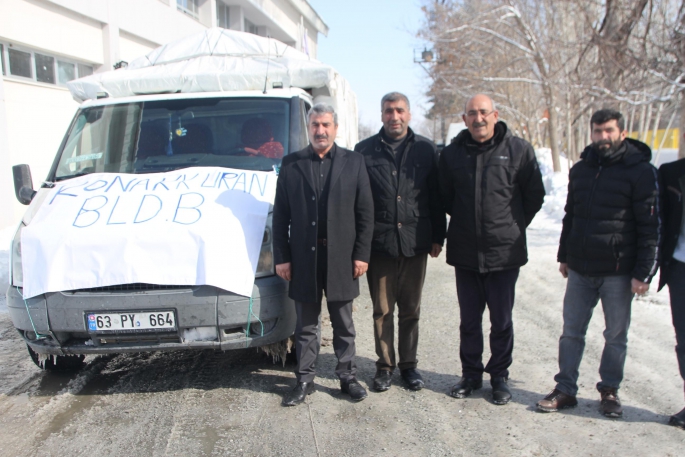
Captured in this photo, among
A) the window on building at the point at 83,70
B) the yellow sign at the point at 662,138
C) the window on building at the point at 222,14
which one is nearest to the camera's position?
the window on building at the point at 83,70

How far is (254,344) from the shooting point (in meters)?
3.83

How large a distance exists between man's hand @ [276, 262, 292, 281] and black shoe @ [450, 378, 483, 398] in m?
1.43

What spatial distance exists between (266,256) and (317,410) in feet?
3.61

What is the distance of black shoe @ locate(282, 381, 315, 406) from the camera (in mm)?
3836

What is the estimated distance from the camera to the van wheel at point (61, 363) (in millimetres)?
4412

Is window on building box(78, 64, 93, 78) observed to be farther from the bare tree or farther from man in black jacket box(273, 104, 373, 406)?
man in black jacket box(273, 104, 373, 406)

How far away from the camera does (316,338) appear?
13.2 feet

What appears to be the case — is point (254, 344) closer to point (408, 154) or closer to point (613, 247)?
point (408, 154)

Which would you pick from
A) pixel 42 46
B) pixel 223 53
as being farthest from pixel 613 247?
pixel 42 46

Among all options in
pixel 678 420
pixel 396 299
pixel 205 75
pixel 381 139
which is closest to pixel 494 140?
pixel 381 139

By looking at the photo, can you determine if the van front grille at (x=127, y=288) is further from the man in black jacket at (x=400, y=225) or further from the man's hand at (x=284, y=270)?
the man in black jacket at (x=400, y=225)

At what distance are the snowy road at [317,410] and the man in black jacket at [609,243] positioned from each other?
0.31 meters

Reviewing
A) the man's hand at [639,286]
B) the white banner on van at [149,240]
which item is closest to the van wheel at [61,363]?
the white banner on van at [149,240]

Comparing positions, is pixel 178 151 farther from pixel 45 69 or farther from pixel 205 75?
pixel 45 69
